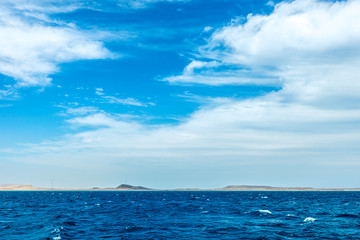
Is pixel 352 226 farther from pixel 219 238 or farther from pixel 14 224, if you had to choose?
pixel 14 224

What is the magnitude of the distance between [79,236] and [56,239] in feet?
10.5

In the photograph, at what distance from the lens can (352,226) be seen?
46.4m

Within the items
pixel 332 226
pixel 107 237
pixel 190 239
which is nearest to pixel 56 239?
pixel 107 237

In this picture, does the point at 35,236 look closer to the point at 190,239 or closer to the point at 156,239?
the point at 156,239

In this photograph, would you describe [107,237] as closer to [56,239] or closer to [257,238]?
[56,239]

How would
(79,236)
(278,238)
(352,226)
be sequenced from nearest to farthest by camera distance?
(278,238), (79,236), (352,226)

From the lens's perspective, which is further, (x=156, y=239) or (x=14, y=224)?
(x=14, y=224)

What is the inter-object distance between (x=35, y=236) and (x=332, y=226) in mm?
42554

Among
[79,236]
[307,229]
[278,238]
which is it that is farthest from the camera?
[307,229]

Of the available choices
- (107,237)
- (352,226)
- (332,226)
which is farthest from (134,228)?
(352,226)

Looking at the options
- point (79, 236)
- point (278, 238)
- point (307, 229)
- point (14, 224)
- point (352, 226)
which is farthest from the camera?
point (14, 224)

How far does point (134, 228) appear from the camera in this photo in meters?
45.2

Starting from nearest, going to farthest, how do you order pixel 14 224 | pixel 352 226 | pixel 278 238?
pixel 278 238 < pixel 352 226 < pixel 14 224

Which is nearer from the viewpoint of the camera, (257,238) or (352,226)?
(257,238)
